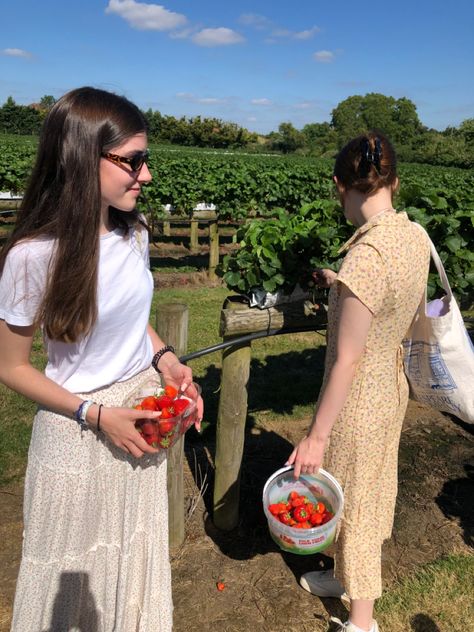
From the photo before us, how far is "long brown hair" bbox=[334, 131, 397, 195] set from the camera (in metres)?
1.84

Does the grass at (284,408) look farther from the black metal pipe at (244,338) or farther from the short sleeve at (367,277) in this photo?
the short sleeve at (367,277)

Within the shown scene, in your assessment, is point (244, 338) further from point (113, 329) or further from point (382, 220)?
point (113, 329)

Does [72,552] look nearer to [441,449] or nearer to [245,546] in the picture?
[245,546]

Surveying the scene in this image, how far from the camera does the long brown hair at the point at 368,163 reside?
1.84 m

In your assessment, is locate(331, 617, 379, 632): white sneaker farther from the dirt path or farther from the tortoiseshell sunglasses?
the tortoiseshell sunglasses

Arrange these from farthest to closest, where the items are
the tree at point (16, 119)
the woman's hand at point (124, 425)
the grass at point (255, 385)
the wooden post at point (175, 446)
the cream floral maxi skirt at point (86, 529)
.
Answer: the tree at point (16, 119) → the grass at point (255, 385) → the wooden post at point (175, 446) → the cream floral maxi skirt at point (86, 529) → the woman's hand at point (124, 425)

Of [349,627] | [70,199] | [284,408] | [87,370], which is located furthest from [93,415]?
[284,408]

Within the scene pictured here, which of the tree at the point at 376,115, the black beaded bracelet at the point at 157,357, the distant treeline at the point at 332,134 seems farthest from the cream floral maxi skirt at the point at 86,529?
the tree at the point at 376,115

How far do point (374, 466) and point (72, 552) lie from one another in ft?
3.96

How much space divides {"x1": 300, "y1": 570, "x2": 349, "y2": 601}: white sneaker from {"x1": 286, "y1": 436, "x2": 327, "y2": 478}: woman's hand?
3.54 feet

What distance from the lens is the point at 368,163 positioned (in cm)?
185

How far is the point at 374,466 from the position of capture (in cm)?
218

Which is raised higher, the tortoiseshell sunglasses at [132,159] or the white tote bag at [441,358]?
the tortoiseshell sunglasses at [132,159]

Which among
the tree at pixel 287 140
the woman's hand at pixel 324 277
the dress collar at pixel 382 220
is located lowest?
the woman's hand at pixel 324 277
